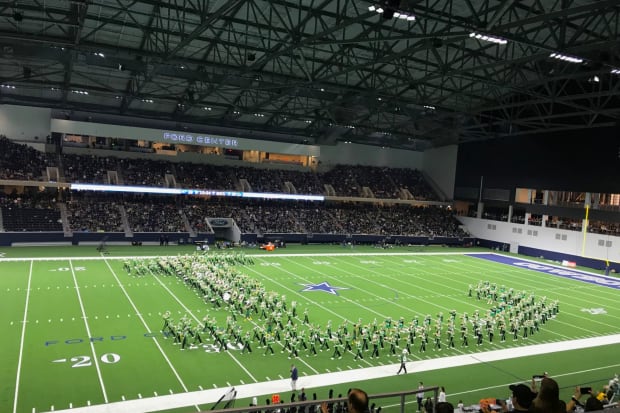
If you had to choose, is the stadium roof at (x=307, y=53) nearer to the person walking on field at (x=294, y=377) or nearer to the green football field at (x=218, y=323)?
the person walking on field at (x=294, y=377)

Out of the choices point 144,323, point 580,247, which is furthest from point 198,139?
point 580,247

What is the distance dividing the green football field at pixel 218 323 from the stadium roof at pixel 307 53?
1174 cm

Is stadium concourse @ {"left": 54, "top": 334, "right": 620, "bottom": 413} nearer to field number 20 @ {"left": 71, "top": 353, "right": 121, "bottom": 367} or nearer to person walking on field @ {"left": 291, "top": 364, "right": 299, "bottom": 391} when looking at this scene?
person walking on field @ {"left": 291, "top": 364, "right": 299, "bottom": 391}

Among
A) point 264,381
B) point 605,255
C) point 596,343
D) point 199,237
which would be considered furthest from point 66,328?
point 605,255

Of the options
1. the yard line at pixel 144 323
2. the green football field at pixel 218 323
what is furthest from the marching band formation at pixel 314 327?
the yard line at pixel 144 323

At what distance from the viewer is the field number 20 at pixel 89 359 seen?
51.6 feet

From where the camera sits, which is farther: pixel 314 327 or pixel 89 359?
pixel 314 327

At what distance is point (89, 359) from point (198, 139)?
3448cm

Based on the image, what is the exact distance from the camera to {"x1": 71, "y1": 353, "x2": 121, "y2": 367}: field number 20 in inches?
619

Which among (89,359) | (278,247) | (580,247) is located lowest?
(89,359)

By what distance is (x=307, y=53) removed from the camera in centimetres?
3231

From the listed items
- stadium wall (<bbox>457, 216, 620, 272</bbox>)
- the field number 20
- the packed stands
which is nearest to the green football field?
the field number 20

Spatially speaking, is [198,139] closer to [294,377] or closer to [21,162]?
[21,162]

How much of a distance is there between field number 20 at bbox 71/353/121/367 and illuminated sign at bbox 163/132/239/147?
33483 mm
